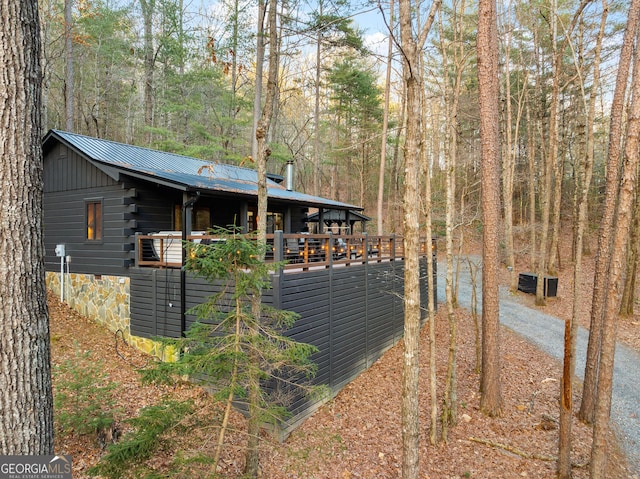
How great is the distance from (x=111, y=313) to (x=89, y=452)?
412cm

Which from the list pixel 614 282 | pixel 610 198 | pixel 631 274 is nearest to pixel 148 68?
pixel 610 198

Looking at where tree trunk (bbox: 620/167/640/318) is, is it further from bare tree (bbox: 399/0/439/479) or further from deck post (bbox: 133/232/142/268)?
deck post (bbox: 133/232/142/268)

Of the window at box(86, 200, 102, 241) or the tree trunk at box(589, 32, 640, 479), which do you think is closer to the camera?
the tree trunk at box(589, 32, 640, 479)

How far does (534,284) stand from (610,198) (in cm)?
985

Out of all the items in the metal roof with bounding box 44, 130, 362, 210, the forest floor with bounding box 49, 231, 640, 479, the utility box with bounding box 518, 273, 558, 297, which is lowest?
the forest floor with bounding box 49, 231, 640, 479

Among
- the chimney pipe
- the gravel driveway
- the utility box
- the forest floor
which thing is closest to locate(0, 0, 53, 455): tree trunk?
the forest floor

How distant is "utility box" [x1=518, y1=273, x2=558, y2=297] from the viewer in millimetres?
13508

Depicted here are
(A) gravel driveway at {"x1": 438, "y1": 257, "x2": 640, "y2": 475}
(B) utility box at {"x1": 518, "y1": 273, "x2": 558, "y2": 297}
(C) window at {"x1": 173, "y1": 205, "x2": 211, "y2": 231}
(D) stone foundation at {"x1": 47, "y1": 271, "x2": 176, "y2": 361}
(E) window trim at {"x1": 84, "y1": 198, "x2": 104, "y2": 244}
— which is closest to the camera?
(A) gravel driveway at {"x1": 438, "y1": 257, "x2": 640, "y2": 475}

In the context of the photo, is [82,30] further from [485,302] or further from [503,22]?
[485,302]

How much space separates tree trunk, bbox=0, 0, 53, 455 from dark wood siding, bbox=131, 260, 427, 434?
3513 mm

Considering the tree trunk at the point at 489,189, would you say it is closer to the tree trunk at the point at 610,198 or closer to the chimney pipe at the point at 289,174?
the tree trunk at the point at 610,198

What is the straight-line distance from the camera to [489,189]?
20.6ft

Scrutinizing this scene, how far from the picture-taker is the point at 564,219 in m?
22.5

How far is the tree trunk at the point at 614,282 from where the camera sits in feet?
13.3
